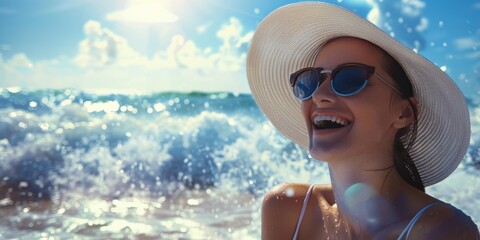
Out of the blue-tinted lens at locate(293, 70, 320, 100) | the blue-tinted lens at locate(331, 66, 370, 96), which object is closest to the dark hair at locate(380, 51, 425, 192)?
the blue-tinted lens at locate(331, 66, 370, 96)

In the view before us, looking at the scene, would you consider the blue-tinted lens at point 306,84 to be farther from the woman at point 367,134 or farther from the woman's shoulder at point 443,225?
the woman's shoulder at point 443,225

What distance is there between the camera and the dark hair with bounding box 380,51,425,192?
6.24 ft

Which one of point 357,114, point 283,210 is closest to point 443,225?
point 357,114

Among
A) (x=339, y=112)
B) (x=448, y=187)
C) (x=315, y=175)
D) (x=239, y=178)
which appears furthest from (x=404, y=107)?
(x=239, y=178)

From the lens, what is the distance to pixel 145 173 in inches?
352

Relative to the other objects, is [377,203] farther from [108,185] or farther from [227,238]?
[108,185]

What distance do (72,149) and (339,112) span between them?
9.51m

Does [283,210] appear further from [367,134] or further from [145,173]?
[145,173]

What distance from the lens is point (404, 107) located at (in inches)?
75.6

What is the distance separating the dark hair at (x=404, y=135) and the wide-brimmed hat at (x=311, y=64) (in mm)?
26

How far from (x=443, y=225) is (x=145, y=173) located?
7.66 metres

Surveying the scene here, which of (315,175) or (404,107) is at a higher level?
(404,107)

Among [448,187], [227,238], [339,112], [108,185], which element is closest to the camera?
[339,112]

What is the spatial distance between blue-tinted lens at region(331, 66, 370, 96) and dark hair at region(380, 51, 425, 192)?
13cm
